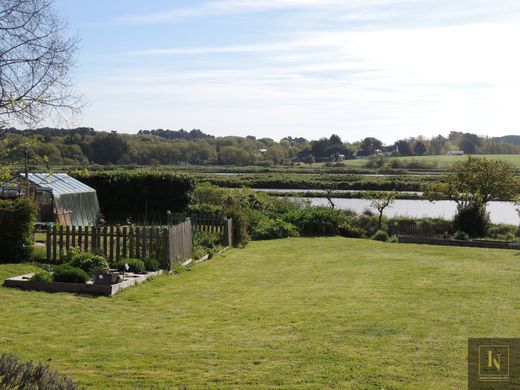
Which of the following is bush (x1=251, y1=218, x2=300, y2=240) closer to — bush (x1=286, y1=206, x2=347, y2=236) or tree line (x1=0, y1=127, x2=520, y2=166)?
bush (x1=286, y1=206, x2=347, y2=236)

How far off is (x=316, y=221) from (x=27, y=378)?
29335mm

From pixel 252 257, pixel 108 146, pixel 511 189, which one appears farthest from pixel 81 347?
pixel 108 146

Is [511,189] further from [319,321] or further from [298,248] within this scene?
[319,321]

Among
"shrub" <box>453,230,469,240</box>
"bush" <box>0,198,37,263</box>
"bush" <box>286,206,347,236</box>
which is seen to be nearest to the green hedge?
"bush" <box>286,206,347,236</box>

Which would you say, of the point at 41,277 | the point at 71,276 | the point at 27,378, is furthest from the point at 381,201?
the point at 27,378

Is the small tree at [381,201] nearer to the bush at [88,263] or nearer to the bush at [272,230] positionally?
the bush at [272,230]

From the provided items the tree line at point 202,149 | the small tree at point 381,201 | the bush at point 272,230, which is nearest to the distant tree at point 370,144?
the tree line at point 202,149

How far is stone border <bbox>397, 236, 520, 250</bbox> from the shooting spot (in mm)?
30828

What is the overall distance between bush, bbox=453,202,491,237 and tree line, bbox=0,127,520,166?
77.3 ft

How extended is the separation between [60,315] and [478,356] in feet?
23.1

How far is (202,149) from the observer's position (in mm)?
133625

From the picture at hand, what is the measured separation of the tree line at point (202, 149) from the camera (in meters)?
66.4

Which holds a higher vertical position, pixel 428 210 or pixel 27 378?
pixel 27 378

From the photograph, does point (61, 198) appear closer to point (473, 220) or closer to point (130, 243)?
point (130, 243)
